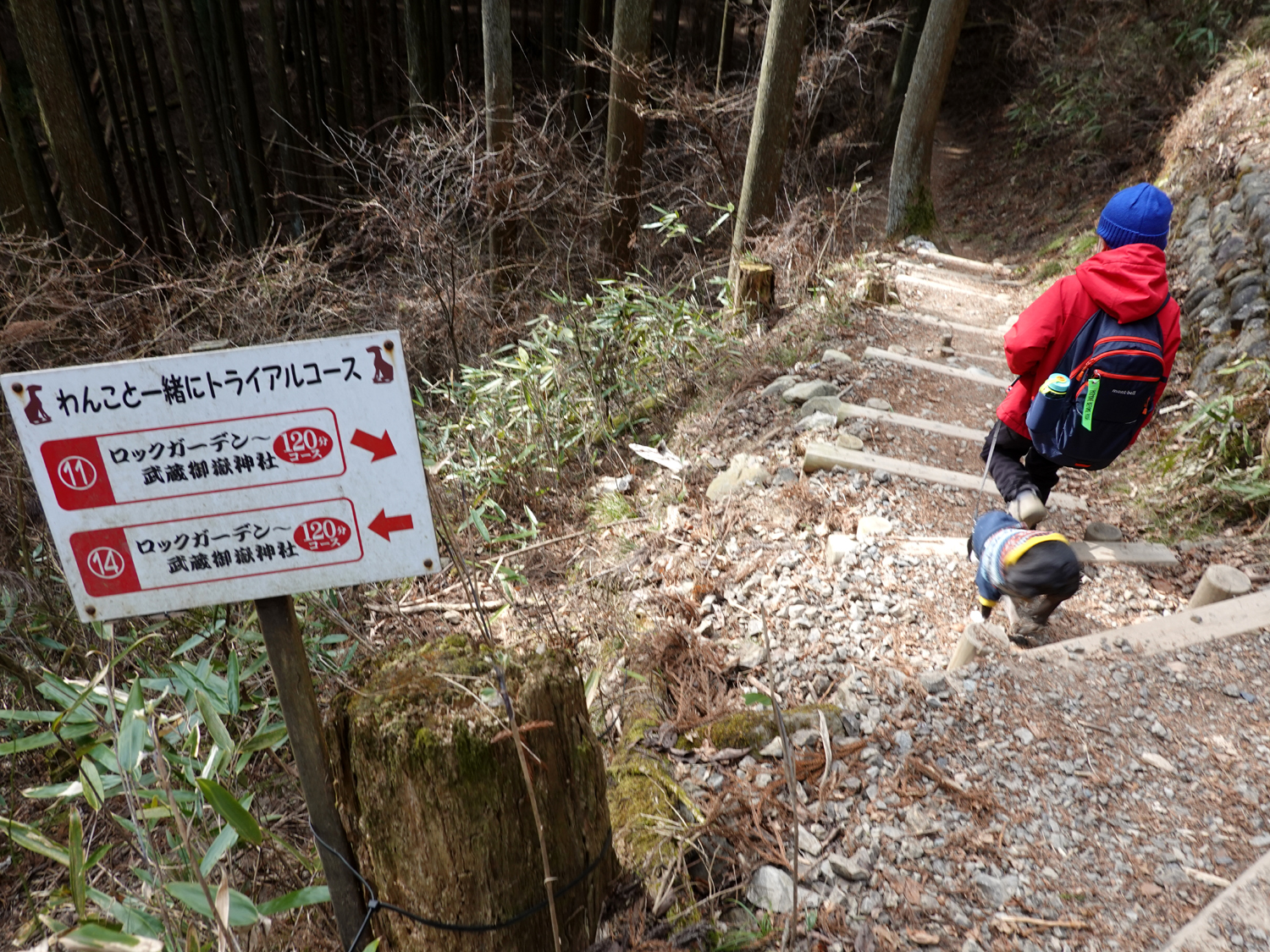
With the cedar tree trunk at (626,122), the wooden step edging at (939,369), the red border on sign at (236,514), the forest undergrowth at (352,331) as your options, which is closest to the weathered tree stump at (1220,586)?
the forest undergrowth at (352,331)

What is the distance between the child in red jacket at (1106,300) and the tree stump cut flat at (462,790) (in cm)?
223

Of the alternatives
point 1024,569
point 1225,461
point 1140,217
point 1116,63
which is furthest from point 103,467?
point 1116,63

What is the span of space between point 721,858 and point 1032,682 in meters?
1.20

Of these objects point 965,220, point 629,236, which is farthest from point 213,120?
point 965,220

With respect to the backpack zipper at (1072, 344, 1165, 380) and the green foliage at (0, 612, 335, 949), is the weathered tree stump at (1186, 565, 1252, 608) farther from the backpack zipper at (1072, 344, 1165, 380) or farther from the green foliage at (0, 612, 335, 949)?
the green foliage at (0, 612, 335, 949)

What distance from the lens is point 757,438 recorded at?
465cm

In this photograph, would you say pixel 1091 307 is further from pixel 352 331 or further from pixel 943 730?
pixel 352 331

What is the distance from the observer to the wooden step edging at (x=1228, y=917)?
1.63m

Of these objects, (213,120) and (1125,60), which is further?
(213,120)

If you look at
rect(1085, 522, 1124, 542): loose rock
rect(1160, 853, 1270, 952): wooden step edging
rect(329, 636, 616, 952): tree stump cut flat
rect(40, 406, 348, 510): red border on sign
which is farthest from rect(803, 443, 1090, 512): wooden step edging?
rect(40, 406, 348, 510): red border on sign

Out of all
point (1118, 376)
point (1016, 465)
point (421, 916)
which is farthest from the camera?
point (1016, 465)

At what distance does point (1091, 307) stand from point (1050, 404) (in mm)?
Answer: 388

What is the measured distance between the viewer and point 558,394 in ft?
17.9

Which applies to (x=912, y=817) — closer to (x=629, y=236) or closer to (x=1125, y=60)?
(x=629, y=236)
